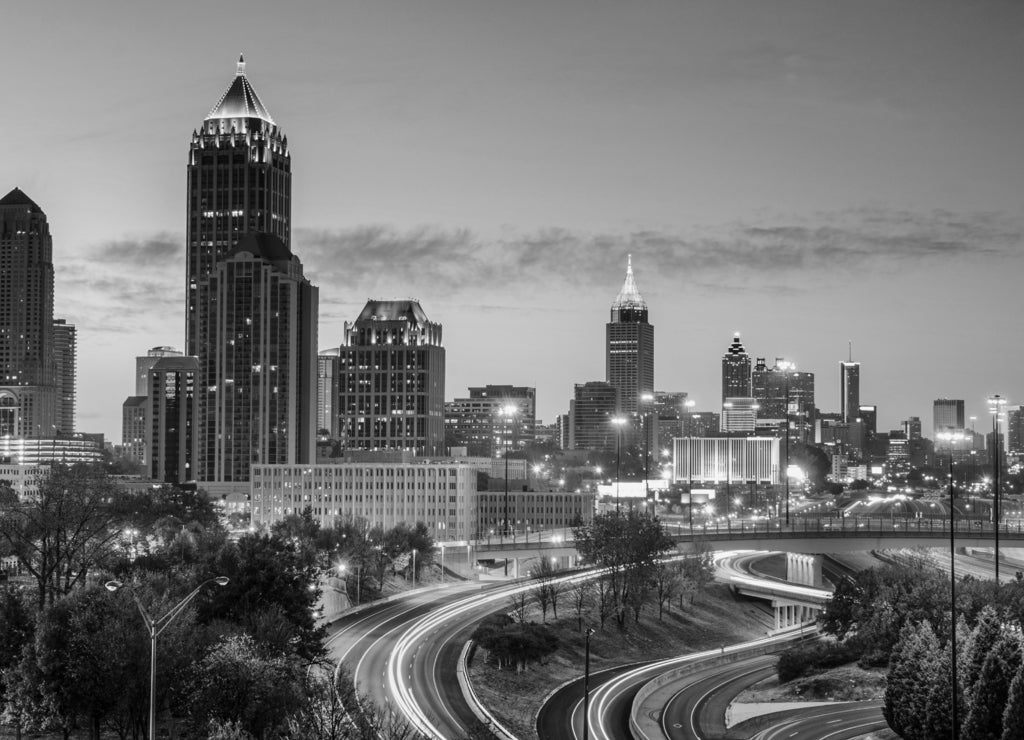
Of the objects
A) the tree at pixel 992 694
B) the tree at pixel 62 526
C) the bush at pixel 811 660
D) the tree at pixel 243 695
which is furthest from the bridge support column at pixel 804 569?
the tree at pixel 243 695

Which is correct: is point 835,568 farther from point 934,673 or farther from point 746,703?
point 934,673

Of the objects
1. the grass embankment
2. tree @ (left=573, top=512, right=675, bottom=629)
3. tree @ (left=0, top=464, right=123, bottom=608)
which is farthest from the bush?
tree @ (left=0, top=464, right=123, bottom=608)

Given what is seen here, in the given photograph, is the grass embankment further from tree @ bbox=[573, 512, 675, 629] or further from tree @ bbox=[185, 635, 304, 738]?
tree @ bbox=[185, 635, 304, 738]

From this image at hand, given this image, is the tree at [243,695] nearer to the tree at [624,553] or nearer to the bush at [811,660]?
the bush at [811,660]

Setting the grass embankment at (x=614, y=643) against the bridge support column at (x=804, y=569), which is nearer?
the grass embankment at (x=614, y=643)

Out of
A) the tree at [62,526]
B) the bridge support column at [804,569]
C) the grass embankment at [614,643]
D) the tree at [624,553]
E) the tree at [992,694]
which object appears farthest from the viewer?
the bridge support column at [804,569]

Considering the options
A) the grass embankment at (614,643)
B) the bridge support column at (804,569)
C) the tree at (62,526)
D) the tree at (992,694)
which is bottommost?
the grass embankment at (614,643)

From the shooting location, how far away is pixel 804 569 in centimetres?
17125

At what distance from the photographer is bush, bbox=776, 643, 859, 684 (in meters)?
98.9

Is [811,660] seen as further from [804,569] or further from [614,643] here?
[804,569]

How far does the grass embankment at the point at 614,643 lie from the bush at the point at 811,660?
544 inches

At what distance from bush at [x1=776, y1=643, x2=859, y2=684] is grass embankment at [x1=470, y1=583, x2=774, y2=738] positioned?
13.8 meters

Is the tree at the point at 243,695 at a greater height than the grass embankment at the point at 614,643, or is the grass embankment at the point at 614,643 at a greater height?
the tree at the point at 243,695

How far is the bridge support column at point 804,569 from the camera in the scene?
167m
